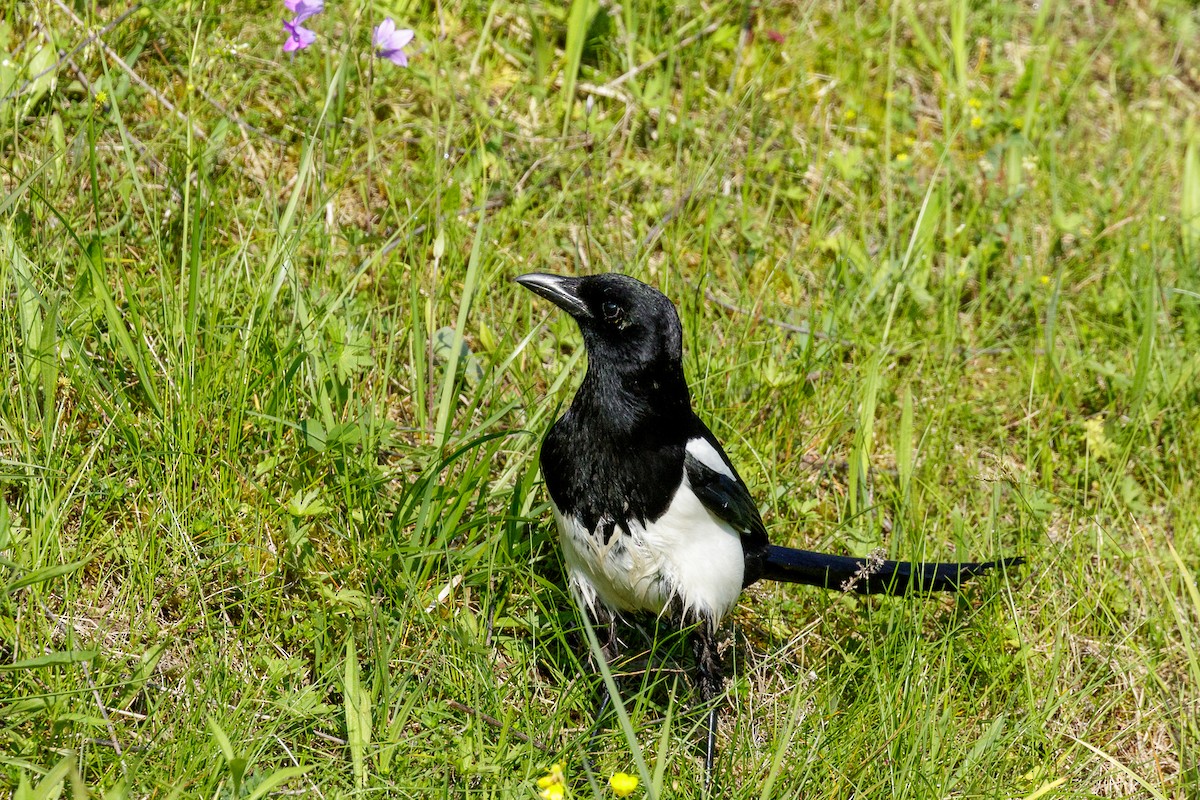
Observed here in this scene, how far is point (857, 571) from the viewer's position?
296 centimetres

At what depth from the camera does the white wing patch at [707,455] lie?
A: 9.36 feet

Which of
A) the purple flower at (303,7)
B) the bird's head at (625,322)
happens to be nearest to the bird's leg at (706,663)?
the bird's head at (625,322)

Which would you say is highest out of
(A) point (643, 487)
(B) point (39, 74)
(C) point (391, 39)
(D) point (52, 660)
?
(C) point (391, 39)

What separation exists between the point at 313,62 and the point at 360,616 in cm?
202

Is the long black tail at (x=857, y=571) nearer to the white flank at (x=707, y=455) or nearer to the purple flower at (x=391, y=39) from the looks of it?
the white flank at (x=707, y=455)

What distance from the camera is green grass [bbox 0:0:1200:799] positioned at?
8.29 ft

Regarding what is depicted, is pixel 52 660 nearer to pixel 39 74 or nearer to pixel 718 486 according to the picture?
pixel 718 486

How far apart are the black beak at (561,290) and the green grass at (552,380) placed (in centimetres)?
26

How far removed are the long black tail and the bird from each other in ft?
0.06

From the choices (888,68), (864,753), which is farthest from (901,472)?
(888,68)

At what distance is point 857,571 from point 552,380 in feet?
3.33

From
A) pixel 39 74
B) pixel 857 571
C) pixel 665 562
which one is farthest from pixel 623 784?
pixel 39 74

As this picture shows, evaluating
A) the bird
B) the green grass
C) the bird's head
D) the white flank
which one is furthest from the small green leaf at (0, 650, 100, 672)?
the white flank

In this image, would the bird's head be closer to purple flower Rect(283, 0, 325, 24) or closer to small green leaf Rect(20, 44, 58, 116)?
purple flower Rect(283, 0, 325, 24)
